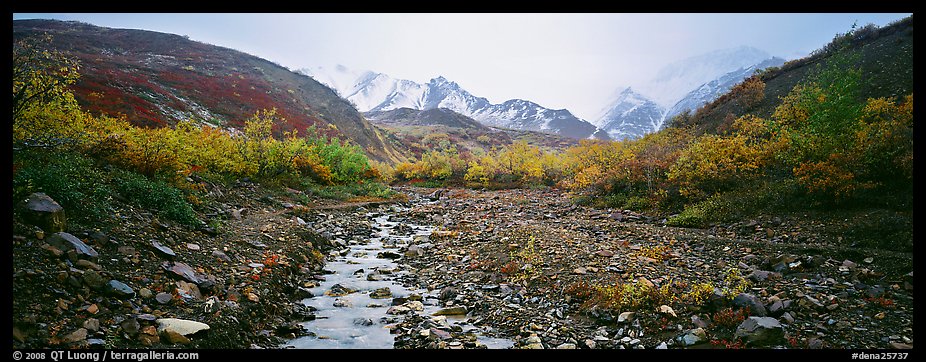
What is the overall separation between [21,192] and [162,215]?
118 inches

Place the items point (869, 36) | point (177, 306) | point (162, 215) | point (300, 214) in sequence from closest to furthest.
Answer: point (177, 306) < point (162, 215) < point (300, 214) < point (869, 36)

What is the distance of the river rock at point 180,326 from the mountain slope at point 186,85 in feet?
125

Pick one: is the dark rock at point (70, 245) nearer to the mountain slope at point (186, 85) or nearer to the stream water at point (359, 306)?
the stream water at point (359, 306)

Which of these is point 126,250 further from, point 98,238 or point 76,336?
point 76,336

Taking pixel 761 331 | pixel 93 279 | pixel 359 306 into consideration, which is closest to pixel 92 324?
pixel 93 279

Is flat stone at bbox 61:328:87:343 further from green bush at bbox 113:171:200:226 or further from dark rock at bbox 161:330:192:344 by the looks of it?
green bush at bbox 113:171:200:226

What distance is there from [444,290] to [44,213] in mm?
7550

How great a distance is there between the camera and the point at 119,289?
230 inches

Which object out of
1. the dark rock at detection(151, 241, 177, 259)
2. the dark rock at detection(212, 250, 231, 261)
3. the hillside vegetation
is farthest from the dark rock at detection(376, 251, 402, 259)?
the hillside vegetation

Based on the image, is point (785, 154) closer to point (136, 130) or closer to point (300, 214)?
point (300, 214)

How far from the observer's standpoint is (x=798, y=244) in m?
10.1

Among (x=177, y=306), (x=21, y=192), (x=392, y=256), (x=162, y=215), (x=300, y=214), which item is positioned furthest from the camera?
(x=300, y=214)

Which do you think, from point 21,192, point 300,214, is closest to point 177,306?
point 21,192

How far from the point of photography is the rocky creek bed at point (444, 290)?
549cm
